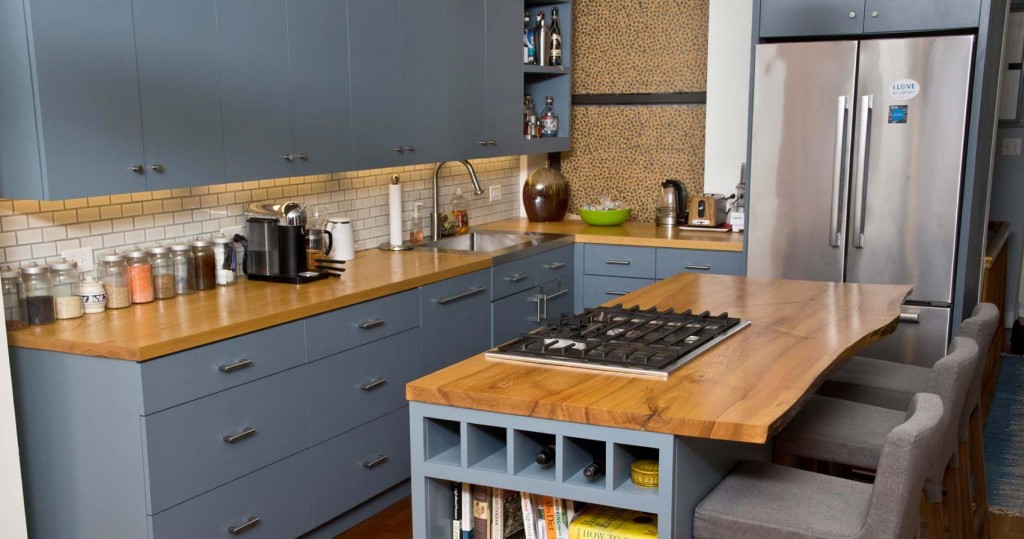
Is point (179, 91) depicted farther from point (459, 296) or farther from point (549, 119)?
point (549, 119)

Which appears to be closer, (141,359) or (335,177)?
(141,359)

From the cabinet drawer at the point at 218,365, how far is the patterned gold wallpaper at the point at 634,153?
2979 mm

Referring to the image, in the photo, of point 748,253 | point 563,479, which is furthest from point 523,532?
point 748,253

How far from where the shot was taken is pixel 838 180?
15.4ft

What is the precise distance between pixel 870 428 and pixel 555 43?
10.9ft

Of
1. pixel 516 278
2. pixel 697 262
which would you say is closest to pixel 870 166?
pixel 697 262

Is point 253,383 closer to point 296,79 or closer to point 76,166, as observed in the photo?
point 76,166

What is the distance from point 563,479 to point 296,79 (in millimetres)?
2104

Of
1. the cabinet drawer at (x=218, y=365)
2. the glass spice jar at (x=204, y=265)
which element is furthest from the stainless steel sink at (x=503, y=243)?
the cabinet drawer at (x=218, y=365)

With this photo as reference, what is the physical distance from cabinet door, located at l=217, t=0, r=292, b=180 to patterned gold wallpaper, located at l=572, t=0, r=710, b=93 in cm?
259

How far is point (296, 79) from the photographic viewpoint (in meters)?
3.82

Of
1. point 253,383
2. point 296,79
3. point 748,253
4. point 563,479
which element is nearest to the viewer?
point 563,479

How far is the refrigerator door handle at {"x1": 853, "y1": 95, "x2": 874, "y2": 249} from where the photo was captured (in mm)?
4605

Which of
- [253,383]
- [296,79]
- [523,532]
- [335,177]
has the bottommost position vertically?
[523,532]
